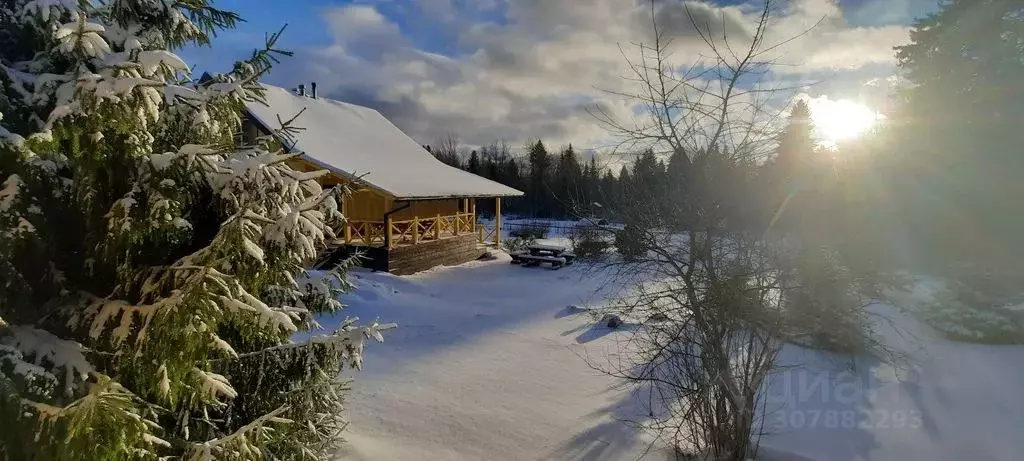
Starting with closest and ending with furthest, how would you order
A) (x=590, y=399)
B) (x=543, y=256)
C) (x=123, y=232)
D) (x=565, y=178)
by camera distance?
(x=123, y=232) < (x=590, y=399) < (x=543, y=256) < (x=565, y=178)

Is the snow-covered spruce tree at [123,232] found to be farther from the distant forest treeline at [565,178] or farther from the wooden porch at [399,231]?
the wooden porch at [399,231]

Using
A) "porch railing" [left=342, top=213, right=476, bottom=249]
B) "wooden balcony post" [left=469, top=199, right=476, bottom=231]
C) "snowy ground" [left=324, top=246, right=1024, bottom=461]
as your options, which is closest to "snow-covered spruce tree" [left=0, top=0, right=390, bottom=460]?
"snowy ground" [left=324, top=246, right=1024, bottom=461]

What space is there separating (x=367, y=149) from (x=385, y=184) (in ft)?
14.1

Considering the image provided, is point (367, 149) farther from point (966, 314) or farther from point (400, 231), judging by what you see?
point (966, 314)

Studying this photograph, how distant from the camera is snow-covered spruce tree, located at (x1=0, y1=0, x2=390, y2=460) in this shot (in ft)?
6.39

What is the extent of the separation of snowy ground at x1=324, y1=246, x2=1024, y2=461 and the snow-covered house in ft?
15.3

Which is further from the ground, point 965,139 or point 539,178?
point 539,178

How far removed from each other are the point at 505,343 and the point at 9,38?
727 cm

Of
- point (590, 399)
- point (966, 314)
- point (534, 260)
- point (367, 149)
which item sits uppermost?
point (367, 149)

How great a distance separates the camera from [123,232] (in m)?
2.15

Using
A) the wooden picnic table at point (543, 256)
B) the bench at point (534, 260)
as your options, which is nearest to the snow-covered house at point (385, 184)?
the bench at point (534, 260)

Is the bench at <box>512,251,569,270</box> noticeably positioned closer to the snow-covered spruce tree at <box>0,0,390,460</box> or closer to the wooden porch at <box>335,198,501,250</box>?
the wooden porch at <box>335,198,501,250</box>

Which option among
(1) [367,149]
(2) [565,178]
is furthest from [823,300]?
(2) [565,178]

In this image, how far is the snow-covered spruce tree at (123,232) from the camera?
6.39ft
